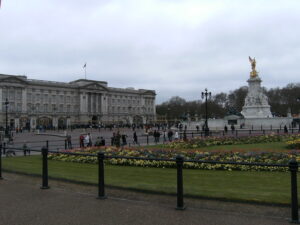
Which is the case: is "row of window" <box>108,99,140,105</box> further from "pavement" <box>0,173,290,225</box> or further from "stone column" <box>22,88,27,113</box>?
"pavement" <box>0,173,290,225</box>

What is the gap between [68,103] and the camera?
136375 millimetres

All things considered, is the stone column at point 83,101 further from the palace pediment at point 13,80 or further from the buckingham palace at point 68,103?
the palace pediment at point 13,80

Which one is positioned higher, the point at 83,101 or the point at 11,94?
the point at 11,94

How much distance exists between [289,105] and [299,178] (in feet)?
378

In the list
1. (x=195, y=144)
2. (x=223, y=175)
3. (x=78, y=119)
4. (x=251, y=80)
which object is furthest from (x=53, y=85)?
(x=223, y=175)

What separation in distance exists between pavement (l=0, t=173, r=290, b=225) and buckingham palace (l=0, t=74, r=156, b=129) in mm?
97647

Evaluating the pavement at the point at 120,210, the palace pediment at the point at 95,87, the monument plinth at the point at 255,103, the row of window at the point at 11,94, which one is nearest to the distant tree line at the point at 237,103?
the monument plinth at the point at 255,103

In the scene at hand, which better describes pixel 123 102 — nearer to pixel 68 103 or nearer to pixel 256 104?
pixel 68 103

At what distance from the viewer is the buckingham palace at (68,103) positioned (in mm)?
116062


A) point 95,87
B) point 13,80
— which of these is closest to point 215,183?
point 13,80

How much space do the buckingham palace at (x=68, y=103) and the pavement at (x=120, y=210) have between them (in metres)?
97.6

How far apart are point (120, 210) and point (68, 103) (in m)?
134

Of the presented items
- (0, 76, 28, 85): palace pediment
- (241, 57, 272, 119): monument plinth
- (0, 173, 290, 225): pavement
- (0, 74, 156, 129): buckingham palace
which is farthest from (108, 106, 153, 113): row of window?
(0, 173, 290, 225): pavement

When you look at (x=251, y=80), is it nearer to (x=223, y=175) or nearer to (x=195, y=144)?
(x=195, y=144)
